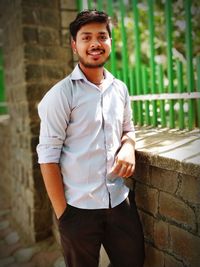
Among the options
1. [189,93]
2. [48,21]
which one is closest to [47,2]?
[48,21]

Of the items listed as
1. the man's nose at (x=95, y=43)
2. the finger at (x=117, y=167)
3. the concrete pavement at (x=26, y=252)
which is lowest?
the concrete pavement at (x=26, y=252)

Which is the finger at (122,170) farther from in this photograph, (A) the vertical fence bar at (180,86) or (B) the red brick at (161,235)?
(A) the vertical fence bar at (180,86)

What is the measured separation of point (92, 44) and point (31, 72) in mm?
1858

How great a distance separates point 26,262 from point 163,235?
6.80 feet

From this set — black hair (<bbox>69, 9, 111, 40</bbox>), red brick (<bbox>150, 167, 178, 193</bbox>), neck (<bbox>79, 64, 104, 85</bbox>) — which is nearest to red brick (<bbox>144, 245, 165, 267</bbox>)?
red brick (<bbox>150, 167, 178, 193</bbox>)

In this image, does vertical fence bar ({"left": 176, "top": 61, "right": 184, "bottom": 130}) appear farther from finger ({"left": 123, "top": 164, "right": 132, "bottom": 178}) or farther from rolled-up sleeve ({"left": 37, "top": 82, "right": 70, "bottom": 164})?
rolled-up sleeve ({"left": 37, "top": 82, "right": 70, "bottom": 164})

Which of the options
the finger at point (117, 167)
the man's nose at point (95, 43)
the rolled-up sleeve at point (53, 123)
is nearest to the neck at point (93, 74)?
the man's nose at point (95, 43)

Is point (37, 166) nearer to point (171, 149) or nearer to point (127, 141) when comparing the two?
point (127, 141)

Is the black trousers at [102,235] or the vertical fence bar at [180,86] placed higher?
the vertical fence bar at [180,86]

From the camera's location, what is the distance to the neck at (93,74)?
6.39 ft

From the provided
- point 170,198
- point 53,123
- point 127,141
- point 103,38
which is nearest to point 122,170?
point 127,141

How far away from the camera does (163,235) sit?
6.72 feet

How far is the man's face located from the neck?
4 cm

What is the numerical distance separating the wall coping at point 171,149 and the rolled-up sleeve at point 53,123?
0.58 meters
